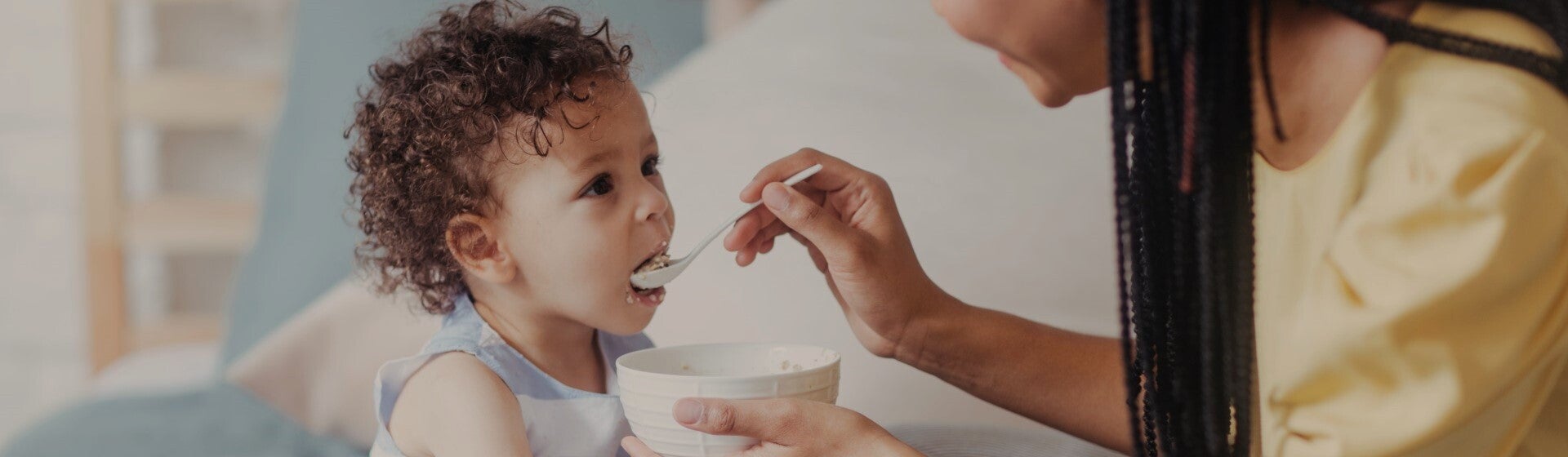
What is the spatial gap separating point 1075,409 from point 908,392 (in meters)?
0.11

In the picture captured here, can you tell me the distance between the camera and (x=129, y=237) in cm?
159

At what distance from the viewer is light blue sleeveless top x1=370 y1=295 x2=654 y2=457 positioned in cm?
65

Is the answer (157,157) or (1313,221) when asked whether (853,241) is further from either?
(157,157)

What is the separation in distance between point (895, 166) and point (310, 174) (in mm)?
530

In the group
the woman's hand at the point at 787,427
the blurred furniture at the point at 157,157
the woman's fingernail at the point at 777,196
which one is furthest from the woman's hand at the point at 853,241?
the blurred furniture at the point at 157,157

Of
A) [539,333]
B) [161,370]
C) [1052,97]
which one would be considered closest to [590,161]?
[539,333]

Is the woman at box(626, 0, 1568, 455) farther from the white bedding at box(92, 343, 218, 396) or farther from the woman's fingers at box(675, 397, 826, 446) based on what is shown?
the white bedding at box(92, 343, 218, 396)

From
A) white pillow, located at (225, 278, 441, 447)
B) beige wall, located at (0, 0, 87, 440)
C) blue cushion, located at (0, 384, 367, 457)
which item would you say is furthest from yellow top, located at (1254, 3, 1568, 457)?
beige wall, located at (0, 0, 87, 440)

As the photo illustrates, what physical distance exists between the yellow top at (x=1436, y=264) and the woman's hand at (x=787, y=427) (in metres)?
0.19

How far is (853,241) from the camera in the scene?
2.24 feet

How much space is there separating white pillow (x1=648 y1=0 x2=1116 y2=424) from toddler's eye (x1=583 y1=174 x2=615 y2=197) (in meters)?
0.04

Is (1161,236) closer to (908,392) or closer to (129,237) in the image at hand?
(908,392)

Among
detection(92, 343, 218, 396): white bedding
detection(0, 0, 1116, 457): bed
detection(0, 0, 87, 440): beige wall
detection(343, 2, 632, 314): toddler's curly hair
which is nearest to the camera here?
detection(343, 2, 632, 314): toddler's curly hair

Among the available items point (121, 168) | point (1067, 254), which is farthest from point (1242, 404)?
point (121, 168)
